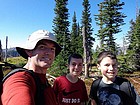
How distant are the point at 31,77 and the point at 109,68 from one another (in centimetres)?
230

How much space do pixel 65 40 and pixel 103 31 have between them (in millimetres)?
6655

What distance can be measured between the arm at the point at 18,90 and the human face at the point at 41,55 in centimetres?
47

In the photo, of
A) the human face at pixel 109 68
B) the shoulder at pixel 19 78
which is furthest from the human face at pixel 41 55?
the human face at pixel 109 68

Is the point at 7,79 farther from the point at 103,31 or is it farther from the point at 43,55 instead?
the point at 103,31

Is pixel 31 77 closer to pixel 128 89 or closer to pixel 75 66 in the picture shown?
pixel 128 89

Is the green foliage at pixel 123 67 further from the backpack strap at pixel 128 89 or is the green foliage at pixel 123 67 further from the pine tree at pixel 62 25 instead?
the backpack strap at pixel 128 89

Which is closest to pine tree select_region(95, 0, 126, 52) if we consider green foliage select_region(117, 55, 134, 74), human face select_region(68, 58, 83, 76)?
green foliage select_region(117, 55, 134, 74)

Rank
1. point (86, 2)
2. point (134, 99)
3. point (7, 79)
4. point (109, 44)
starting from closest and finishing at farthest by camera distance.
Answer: point (7, 79), point (134, 99), point (109, 44), point (86, 2)

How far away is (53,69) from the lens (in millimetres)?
27922

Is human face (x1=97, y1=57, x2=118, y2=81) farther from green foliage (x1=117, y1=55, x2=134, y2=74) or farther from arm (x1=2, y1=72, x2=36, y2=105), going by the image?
green foliage (x1=117, y1=55, x2=134, y2=74)

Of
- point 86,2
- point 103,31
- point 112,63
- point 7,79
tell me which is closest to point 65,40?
point 103,31

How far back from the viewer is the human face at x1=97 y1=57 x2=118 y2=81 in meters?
3.80

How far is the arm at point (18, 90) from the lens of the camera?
1.52 m

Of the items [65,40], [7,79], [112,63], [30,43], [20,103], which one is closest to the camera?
[20,103]
